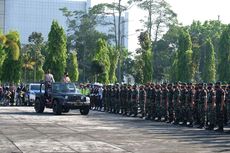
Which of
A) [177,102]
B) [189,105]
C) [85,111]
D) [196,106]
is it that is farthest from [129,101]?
[196,106]

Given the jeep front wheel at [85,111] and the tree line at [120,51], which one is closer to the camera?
the jeep front wheel at [85,111]

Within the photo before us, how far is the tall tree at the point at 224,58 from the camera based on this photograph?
211 ft

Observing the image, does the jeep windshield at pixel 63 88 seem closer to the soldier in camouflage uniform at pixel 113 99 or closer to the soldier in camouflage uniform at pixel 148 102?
the soldier in camouflage uniform at pixel 113 99

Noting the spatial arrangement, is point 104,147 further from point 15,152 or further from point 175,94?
point 175,94

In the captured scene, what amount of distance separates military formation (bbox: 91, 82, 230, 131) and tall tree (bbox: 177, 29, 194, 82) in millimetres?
34715

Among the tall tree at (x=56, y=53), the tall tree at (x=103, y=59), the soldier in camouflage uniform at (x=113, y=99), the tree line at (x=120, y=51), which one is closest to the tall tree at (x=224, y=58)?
the tree line at (x=120, y=51)

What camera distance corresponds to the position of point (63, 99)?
3097 cm

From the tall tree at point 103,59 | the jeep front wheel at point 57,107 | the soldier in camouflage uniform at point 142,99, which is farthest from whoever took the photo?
the tall tree at point 103,59

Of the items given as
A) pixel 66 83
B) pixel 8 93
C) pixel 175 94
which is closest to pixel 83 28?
pixel 8 93

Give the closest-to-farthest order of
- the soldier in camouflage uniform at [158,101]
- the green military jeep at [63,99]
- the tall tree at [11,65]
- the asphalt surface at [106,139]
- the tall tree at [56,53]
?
the asphalt surface at [106,139]
the soldier in camouflage uniform at [158,101]
the green military jeep at [63,99]
the tall tree at [56,53]
the tall tree at [11,65]

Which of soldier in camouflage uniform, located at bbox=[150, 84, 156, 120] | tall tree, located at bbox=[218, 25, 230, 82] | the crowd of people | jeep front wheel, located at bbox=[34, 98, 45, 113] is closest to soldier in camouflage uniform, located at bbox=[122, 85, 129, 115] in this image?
soldier in camouflage uniform, located at bbox=[150, 84, 156, 120]

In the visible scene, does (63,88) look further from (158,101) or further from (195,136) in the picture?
(195,136)

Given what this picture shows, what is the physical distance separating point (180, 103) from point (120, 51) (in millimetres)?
45459

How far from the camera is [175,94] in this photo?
→ 25.7m
